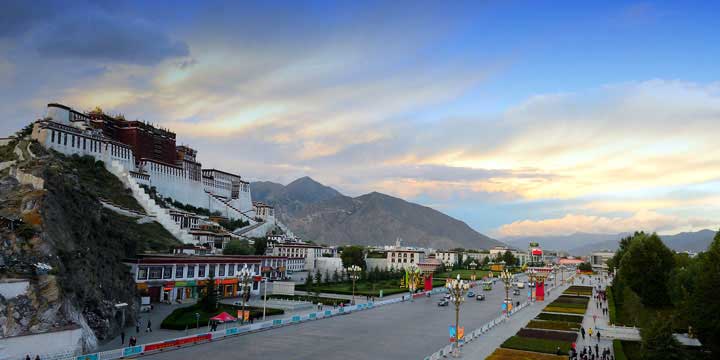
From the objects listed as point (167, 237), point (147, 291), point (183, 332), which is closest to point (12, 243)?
point (183, 332)

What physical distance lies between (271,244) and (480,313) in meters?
53.3

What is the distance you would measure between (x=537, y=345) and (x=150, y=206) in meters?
68.6

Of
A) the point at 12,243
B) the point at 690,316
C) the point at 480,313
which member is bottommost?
the point at 480,313

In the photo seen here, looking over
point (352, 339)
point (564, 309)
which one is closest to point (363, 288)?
point (564, 309)

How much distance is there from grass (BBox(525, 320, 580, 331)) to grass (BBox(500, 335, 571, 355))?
6421 millimetres

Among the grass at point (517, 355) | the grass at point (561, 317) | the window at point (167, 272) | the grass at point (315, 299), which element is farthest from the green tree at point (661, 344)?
the window at point (167, 272)

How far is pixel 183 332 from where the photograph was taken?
3550cm

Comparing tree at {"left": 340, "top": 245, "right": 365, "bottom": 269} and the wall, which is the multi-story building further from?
tree at {"left": 340, "top": 245, "right": 365, "bottom": 269}

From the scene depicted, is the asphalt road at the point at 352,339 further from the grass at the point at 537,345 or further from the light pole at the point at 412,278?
the light pole at the point at 412,278

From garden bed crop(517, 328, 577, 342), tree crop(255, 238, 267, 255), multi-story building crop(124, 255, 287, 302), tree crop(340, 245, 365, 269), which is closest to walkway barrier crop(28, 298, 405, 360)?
multi-story building crop(124, 255, 287, 302)

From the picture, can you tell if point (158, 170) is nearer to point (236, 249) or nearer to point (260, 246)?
point (260, 246)

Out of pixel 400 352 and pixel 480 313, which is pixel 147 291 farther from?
pixel 480 313

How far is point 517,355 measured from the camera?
1186 inches

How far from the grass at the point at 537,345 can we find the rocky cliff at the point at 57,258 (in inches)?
1007
